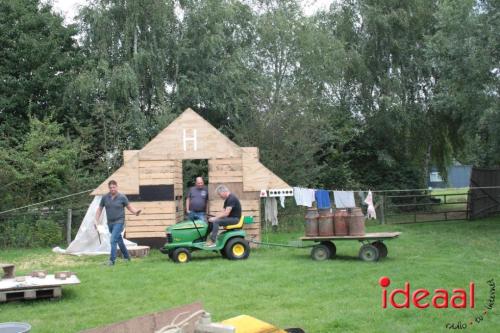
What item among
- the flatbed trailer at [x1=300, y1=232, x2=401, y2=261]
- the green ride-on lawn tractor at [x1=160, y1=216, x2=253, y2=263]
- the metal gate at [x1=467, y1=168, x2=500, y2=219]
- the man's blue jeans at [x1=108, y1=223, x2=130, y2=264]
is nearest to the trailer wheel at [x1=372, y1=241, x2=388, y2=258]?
the flatbed trailer at [x1=300, y1=232, x2=401, y2=261]

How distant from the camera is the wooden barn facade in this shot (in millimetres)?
12453

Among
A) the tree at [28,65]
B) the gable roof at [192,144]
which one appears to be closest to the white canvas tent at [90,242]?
the gable roof at [192,144]

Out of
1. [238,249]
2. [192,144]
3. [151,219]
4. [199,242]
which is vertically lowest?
[238,249]

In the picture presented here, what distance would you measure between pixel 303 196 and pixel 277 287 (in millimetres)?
5134

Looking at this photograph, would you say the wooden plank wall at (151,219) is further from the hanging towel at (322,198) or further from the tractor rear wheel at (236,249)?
the hanging towel at (322,198)

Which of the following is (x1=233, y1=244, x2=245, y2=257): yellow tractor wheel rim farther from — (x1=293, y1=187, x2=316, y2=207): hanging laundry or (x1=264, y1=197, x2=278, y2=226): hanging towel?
(x1=264, y1=197, x2=278, y2=226): hanging towel

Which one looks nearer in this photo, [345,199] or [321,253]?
[321,253]

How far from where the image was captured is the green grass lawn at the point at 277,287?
5867 millimetres

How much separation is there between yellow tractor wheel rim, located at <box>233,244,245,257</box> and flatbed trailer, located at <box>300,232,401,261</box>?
1.13 metres

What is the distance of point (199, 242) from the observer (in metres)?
10.4

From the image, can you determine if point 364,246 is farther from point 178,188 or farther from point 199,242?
point 178,188

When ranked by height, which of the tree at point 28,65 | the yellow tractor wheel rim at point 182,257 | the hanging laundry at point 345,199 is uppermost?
the tree at point 28,65

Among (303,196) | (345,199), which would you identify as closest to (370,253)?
(303,196)

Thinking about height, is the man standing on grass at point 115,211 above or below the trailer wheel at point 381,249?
above
